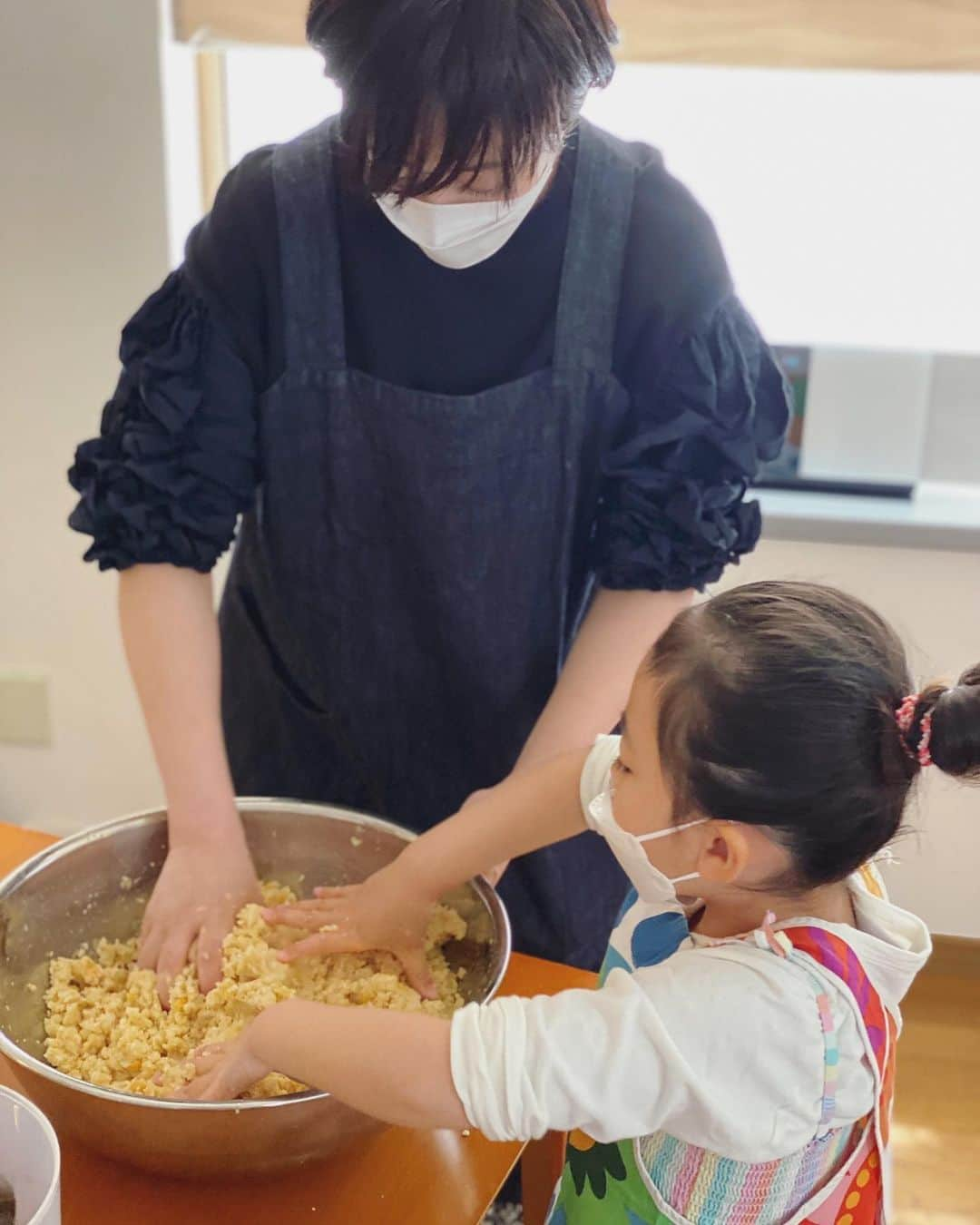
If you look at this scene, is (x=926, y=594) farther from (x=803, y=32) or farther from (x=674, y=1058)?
(x=674, y=1058)

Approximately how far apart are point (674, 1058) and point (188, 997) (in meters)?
0.38

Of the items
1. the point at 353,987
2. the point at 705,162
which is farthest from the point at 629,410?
the point at 705,162

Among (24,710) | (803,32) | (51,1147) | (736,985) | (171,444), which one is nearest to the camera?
(51,1147)

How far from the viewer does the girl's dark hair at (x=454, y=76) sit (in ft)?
2.34

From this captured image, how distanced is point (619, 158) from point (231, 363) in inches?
13.2

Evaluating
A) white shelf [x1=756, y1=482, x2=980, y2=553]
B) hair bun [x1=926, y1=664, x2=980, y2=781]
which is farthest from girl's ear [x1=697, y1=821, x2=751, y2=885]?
white shelf [x1=756, y1=482, x2=980, y2=553]

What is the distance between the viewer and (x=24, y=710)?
2053 mm

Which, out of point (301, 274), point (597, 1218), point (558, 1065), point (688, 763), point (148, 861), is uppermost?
point (301, 274)

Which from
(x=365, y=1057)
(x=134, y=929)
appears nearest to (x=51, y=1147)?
(x=365, y=1057)

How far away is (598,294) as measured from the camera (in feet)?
3.12

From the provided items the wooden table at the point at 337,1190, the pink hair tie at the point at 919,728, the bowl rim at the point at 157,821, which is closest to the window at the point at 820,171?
the bowl rim at the point at 157,821

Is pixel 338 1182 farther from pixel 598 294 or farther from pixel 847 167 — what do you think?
pixel 847 167

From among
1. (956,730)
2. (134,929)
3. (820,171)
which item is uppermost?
(820,171)

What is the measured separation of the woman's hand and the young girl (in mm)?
112
